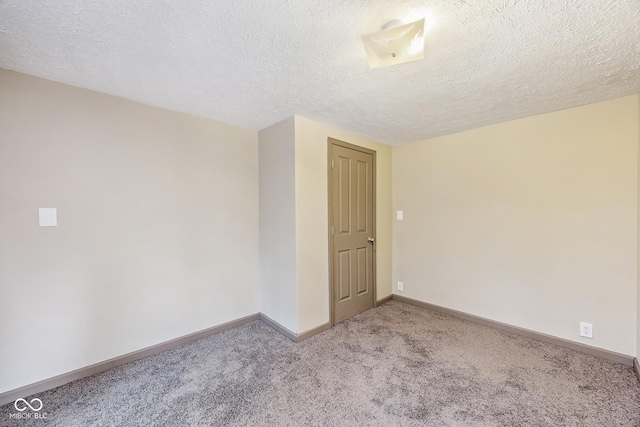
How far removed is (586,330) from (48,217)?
4.47 metres

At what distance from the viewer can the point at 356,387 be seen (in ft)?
6.06

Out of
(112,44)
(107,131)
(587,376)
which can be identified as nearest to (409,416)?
(587,376)

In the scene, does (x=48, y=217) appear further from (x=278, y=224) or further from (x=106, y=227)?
(x=278, y=224)

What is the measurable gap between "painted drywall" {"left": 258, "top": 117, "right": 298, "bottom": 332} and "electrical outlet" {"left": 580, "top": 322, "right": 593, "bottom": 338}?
2.59m

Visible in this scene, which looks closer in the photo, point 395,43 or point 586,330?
point 395,43

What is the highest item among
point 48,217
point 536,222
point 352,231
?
point 48,217

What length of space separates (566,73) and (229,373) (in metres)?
3.29

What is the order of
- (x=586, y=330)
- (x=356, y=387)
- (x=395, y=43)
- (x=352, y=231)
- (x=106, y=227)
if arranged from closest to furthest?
(x=395, y=43) < (x=356, y=387) < (x=106, y=227) < (x=586, y=330) < (x=352, y=231)

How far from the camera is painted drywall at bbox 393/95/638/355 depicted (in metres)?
2.14

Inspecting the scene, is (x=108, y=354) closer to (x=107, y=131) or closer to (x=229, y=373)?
(x=229, y=373)

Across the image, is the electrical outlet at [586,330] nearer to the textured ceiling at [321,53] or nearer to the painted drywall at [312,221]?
the textured ceiling at [321,53]

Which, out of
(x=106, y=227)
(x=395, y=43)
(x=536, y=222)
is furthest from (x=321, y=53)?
(x=536, y=222)

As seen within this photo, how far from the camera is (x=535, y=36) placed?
54.4 inches

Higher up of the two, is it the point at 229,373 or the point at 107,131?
the point at 107,131
